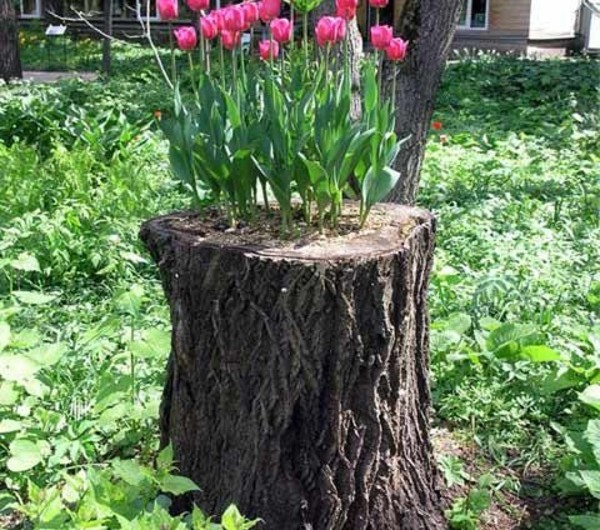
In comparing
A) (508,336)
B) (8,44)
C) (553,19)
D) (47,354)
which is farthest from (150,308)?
(553,19)

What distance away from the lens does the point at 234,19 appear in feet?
6.94

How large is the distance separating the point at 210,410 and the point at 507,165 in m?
4.68

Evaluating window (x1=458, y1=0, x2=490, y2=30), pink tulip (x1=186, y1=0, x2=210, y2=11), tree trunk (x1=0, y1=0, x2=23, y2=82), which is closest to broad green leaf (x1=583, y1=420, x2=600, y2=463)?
pink tulip (x1=186, y1=0, x2=210, y2=11)

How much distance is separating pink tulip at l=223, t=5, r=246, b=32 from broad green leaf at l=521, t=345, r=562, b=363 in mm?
1517

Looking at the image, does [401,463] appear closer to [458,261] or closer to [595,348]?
[595,348]

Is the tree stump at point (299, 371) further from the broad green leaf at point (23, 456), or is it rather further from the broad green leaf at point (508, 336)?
the broad green leaf at point (508, 336)

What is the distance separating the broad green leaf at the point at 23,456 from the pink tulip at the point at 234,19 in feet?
3.90

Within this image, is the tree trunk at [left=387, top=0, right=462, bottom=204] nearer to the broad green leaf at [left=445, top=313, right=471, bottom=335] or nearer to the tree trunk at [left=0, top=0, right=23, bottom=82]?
the broad green leaf at [left=445, top=313, right=471, bottom=335]

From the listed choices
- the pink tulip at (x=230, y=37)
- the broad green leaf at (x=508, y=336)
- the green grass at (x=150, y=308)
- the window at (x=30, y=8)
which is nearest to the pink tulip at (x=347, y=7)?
the pink tulip at (x=230, y=37)

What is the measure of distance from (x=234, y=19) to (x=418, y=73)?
8.49 feet

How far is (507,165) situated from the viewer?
6367mm

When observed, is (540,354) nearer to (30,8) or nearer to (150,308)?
(150,308)

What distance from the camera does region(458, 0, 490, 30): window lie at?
2069cm

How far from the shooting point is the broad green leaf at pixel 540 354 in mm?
2871
